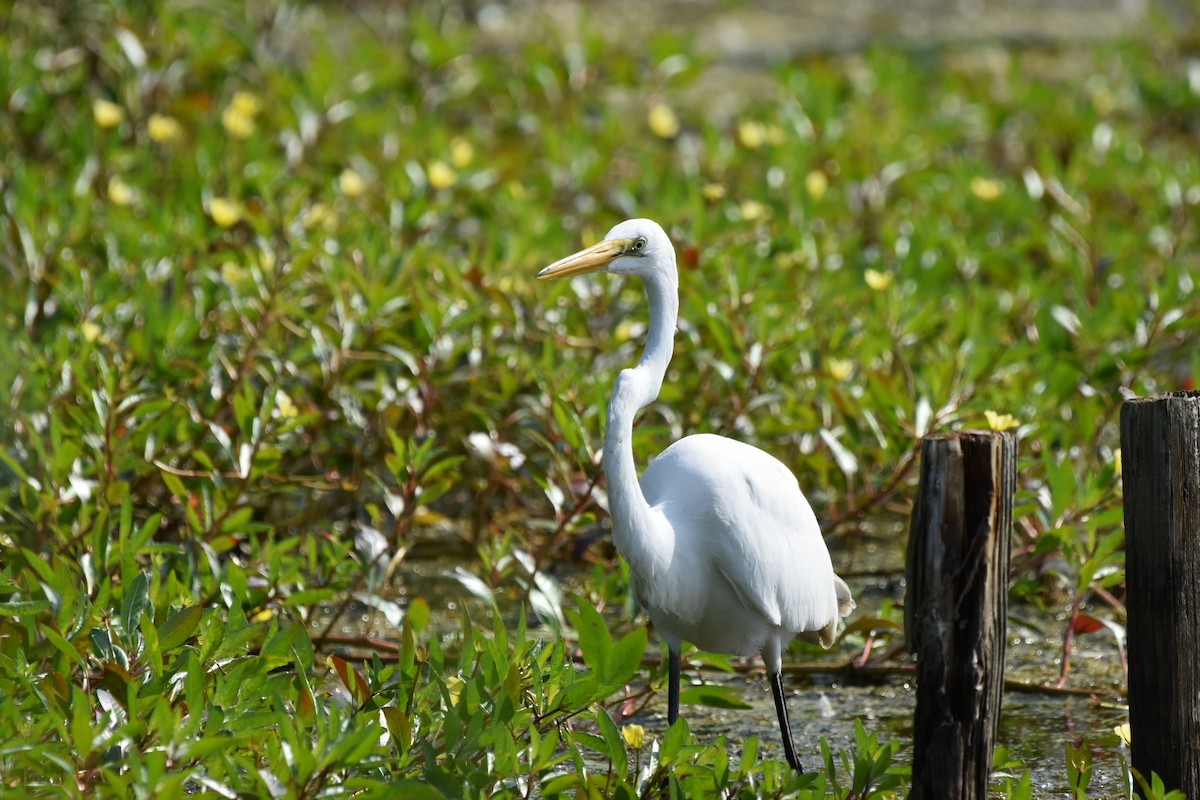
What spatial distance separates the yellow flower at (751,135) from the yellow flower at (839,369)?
77.4 inches

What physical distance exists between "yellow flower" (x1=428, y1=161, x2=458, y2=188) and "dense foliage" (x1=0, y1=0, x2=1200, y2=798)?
0.05m

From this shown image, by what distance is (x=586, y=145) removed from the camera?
231 inches

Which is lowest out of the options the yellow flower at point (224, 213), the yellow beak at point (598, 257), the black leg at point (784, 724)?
the black leg at point (784, 724)

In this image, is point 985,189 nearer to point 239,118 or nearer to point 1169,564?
point 239,118

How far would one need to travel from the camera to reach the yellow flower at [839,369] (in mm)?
3926

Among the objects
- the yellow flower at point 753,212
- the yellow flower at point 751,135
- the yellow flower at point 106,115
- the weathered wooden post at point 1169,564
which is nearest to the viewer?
the weathered wooden post at point 1169,564

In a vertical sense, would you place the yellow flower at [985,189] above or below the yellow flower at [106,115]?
below

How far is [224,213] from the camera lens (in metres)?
4.46

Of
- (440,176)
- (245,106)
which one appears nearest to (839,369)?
(440,176)

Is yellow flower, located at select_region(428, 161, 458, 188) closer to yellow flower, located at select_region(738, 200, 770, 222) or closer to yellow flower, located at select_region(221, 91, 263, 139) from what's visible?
yellow flower, located at select_region(221, 91, 263, 139)

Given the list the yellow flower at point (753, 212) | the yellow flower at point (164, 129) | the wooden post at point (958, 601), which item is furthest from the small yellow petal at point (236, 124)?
the wooden post at point (958, 601)

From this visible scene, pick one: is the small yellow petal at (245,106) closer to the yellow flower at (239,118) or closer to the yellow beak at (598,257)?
the yellow flower at (239,118)

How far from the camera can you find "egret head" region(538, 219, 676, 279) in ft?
8.57

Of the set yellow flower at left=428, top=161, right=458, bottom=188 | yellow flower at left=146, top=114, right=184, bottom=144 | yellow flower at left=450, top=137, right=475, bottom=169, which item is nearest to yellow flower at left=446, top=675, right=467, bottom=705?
yellow flower at left=428, top=161, right=458, bottom=188
